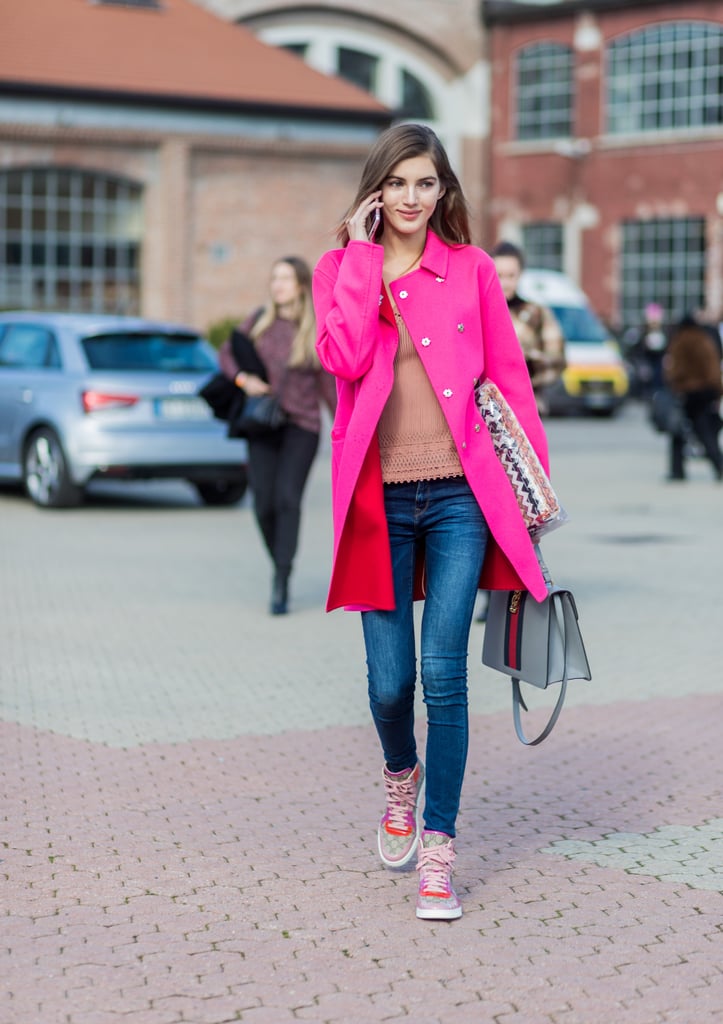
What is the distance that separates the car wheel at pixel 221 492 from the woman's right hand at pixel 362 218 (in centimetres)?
1066

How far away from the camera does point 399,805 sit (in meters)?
4.61

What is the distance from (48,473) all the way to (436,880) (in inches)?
419

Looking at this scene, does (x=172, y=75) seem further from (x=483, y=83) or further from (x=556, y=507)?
(x=556, y=507)

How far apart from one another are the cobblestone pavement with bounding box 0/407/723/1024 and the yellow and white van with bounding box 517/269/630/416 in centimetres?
2029

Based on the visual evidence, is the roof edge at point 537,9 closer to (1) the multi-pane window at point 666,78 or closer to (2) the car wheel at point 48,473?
(1) the multi-pane window at point 666,78

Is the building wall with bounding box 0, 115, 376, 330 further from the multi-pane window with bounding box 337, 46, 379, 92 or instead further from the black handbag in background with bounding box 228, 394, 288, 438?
the black handbag in background with bounding box 228, 394, 288, 438

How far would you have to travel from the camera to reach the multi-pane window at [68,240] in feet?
102

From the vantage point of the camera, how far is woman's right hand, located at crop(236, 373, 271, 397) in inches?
370

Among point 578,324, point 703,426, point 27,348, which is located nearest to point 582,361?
point 578,324

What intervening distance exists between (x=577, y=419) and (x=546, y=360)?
71.2 feet

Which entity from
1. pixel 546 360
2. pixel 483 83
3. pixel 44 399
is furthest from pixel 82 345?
pixel 483 83

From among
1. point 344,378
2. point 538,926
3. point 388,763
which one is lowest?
point 538,926

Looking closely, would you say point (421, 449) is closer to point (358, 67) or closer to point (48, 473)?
point (48, 473)

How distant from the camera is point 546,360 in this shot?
29.9 feet
